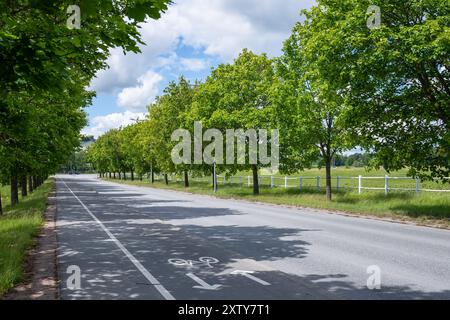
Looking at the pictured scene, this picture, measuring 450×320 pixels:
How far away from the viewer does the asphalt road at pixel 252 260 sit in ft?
22.7

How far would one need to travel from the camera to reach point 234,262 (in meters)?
9.15

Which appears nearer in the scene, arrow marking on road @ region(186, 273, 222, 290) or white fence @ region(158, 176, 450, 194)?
arrow marking on road @ region(186, 273, 222, 290)

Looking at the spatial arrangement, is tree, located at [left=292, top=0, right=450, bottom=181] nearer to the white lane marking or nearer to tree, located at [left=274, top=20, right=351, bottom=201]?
tree, located at [left=274, top=20, right=351, bottom=201]

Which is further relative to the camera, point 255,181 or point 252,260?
point 255,181

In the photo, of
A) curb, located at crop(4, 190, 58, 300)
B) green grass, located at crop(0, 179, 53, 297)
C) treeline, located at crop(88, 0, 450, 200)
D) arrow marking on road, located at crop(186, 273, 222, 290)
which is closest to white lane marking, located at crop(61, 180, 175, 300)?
arrow marking on road, located at crop(186, 273, 222, 290)

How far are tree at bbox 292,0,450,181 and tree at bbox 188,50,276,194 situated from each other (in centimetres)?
1283

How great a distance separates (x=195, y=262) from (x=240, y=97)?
25.6 m

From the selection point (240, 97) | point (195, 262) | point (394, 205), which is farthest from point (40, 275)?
point (240, 97)

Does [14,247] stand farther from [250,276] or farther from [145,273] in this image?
[250,276]

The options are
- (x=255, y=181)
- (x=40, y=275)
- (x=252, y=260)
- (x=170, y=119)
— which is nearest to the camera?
(x=40, y=275)

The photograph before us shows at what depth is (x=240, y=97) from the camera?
3378 centimetres

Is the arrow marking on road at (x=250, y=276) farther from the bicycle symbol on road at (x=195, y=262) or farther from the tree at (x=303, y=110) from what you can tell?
the tree at (x=303, y=110)

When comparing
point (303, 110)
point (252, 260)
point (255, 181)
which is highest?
point (303, 110)

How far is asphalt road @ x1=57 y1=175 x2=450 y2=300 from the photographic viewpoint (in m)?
6.92
